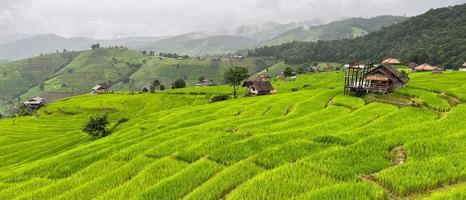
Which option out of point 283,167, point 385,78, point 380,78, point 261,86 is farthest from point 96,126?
point 261,86

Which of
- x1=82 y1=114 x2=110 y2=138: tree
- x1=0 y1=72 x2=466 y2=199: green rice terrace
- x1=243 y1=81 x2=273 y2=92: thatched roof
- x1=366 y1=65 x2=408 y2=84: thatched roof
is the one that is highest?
x1=366 y1=65 x2=408 y2=84: thatched roof

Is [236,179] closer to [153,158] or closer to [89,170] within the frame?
[153,158]

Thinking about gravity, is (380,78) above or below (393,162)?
above

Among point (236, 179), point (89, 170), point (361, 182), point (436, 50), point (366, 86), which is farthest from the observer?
point (436, 50)

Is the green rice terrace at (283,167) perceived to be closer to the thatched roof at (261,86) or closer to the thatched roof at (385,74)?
the thatched roof at (385,74)

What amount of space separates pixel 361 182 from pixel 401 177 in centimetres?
184

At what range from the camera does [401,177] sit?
17484mm

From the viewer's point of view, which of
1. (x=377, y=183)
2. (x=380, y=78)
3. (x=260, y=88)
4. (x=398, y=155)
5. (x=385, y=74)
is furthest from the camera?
(x=260, y=88)

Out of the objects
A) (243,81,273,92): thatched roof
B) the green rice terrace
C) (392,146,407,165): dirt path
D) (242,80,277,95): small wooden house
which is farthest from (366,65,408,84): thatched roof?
(392,146,407,165): dirt path

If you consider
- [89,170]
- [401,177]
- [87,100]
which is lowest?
[87,100]

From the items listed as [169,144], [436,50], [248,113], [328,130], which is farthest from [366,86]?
[436,50]

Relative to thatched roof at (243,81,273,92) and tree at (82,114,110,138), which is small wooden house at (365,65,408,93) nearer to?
thatched roof at (243,81,273,92)

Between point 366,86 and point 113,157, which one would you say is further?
point 366,86

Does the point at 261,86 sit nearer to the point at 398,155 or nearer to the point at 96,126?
the point at 96,126
